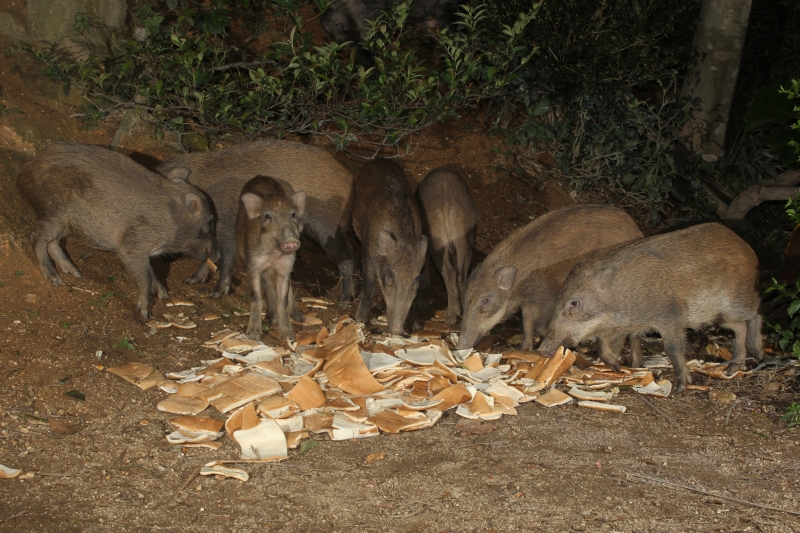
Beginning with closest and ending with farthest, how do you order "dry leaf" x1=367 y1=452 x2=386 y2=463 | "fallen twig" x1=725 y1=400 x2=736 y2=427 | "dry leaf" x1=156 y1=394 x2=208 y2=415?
"dry leaf" x1=367 y1=452 x2=386 y2=463 → "dry leaf" x1=156 y1=394 x2=208 y2=415 → "fallen twig" x1=725 y1=400 x2=736 y2=427

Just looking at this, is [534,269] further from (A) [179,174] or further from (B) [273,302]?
(A) [179,174]

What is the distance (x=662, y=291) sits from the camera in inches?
248

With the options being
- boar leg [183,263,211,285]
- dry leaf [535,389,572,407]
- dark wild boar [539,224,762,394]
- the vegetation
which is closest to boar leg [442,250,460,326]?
dark wild boar [539,224,762,394]

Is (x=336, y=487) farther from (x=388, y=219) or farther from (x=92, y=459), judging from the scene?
(x=388, y=219)

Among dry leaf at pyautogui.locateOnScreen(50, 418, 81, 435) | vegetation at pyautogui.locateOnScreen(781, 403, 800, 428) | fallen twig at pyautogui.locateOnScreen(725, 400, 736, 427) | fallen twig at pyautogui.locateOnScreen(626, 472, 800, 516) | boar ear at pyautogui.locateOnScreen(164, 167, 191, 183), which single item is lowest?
dry leaf at pyautogui.locateOnScreen(50, 418, 81, 435)

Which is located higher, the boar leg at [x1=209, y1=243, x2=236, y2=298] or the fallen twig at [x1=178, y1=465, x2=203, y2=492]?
the boar leg at [x1=209, y1=243, x2=236, y2=298]

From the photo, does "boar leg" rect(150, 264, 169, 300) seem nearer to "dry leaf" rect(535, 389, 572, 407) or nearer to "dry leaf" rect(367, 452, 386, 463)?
"dry leaf" rect(367, 452, 386, 463)

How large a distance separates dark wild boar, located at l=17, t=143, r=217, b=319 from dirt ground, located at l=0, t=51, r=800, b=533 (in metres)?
0.31

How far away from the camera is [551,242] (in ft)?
23.3

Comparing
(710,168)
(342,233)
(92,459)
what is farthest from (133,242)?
(710,168)

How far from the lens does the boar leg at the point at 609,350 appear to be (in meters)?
6.52

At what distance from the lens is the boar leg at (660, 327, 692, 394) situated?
6121 millimetres

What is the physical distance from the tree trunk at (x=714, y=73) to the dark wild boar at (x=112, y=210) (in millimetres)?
5697

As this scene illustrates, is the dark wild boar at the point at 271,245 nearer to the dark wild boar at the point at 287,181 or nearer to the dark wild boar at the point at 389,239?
the dark wild boar at the point at 389,239
